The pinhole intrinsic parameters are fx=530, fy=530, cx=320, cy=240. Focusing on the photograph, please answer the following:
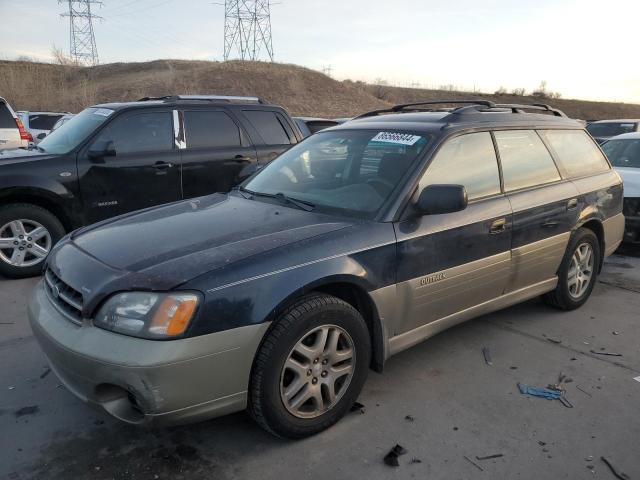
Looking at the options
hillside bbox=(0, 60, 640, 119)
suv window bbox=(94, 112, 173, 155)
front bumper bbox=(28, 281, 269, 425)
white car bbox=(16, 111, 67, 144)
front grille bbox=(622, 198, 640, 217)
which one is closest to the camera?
front bumper bbox=(28, 281, 269, 425)

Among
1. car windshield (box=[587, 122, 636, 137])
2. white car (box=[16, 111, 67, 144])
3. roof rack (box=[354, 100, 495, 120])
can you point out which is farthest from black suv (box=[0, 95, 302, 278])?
car windshield (box=[587, 122, 636, 137])

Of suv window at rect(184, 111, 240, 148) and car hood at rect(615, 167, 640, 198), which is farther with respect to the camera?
car hood at rect(615, 167, 640, 198)

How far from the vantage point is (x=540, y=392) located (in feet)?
10.9

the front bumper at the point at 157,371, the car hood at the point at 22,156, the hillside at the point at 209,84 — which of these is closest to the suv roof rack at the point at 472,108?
the front bumper at the point at 157,371

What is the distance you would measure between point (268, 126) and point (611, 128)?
11420 millimetres

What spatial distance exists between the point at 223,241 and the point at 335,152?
1.40 meters

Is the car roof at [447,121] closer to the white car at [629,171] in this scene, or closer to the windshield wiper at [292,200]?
the windshield wiper at [292,200]

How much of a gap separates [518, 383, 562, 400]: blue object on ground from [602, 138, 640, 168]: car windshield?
18.5ft

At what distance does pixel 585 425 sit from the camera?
2.96 m

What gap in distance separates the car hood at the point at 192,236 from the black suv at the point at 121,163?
4.15ft

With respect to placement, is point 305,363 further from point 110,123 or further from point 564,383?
point 110,123

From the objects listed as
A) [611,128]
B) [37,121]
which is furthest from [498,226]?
[37,121]

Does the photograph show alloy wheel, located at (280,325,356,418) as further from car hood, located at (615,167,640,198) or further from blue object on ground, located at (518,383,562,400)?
car hood, located at (615,167,640,198)

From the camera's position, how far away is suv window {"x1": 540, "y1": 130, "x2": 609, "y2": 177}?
441 cm
